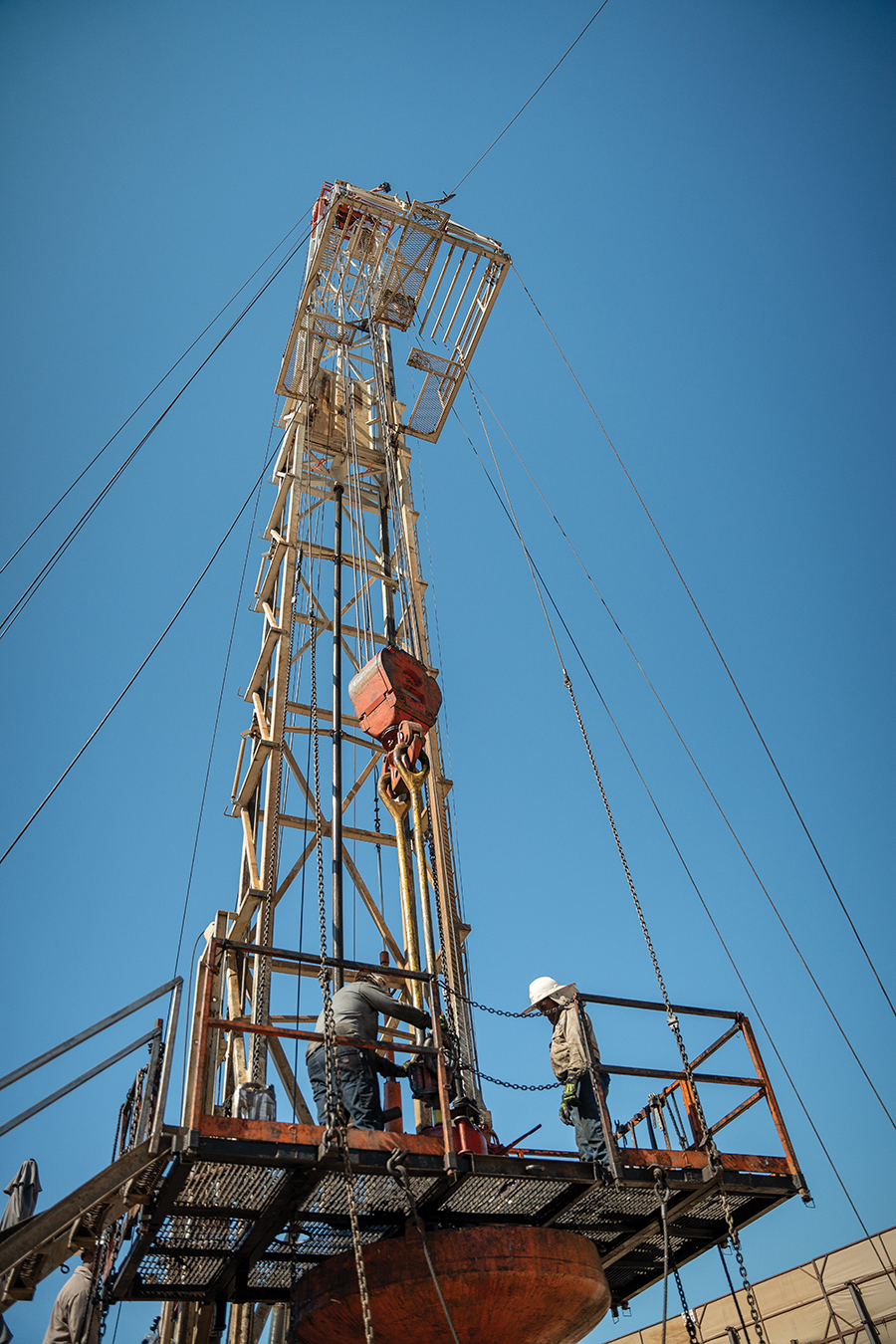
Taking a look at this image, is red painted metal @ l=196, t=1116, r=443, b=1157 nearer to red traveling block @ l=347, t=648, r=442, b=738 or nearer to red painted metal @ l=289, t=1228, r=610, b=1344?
red painted metal @ l=289, t=1228, r=610, b=1344

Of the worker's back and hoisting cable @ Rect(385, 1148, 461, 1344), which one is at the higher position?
the worker's back

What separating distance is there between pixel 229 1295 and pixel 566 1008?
324 centimetres

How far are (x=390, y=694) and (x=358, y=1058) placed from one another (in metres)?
4.25

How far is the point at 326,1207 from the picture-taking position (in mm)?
6133

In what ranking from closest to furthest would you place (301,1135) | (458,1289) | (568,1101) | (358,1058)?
(301,1135) < (458,1289) < (358,1058) < (568,1101)

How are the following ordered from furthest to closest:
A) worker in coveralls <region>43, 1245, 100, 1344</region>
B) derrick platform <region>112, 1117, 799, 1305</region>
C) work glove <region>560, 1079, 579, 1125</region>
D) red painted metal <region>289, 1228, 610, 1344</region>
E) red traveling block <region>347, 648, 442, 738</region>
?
1. red traveling block <region>347, 648, 442, 738</region>
2. work glove <region>560, 1079, 579, 1125</region>
3. worker in coveralls <region>43, 1245, 100, 1344</region>
4. red painted metal <region>289, 1228, 610, 1344</region>
5. derrick platform <region>112, 1117, 799, 1305</region>

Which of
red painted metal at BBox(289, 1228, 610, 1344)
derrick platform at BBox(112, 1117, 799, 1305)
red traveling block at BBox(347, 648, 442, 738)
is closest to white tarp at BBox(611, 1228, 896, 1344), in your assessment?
derrick platform at BBox(112, 1117, 799, 1305)

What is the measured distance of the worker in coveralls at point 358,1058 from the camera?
20.1 ft

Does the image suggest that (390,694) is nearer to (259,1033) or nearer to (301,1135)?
(259,1033)

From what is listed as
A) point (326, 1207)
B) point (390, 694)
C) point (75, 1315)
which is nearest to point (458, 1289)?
point (326, 1207)

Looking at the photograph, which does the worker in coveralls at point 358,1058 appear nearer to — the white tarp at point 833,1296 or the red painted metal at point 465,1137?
the red painted metal at point 465,1137

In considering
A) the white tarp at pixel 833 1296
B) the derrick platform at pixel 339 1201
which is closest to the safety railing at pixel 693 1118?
the derrick platform at pixel 339 1201

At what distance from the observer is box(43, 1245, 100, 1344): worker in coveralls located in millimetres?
6383

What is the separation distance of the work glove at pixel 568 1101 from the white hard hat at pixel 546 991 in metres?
0.70
